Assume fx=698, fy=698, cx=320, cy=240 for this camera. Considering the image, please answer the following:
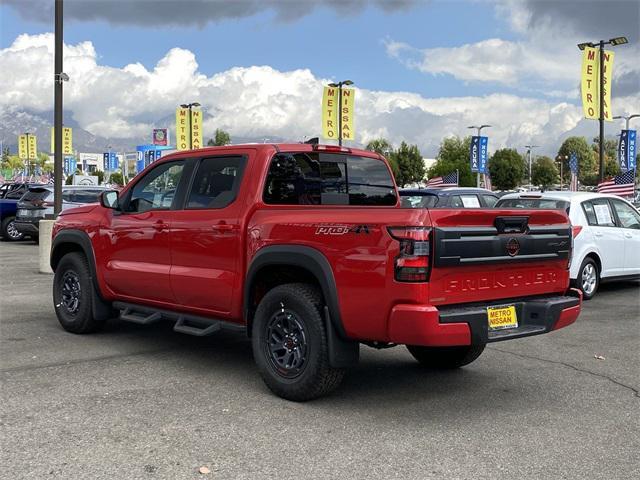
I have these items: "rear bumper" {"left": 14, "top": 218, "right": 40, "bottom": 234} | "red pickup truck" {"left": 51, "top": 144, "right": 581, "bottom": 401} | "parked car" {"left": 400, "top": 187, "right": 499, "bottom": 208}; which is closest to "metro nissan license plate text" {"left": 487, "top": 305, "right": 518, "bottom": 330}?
"red pickup truck" {"left": 51, "top": 144, "right": 581, "bottom": 401}

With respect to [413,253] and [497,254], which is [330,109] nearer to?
[497,254]

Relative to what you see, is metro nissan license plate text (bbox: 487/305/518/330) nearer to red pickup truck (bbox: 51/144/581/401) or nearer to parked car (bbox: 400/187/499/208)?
red pickup truck (bbox: 51/144/581/401)

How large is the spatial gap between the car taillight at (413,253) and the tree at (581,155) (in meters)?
117

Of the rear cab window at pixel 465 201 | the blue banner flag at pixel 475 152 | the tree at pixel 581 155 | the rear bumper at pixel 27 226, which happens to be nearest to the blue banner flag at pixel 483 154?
the blue banner flag at pixel 475 152

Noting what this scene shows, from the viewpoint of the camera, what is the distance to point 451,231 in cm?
445

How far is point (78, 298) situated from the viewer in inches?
291

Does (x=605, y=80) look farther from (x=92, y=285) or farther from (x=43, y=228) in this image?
(x=92, y=285)

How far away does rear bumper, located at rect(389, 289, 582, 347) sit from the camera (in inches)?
172

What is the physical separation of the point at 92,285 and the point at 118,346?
697mm

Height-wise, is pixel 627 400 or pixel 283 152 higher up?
pixel 283 152

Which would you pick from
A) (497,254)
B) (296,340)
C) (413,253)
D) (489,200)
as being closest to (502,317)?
(497,254)

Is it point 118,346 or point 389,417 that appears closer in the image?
point 389,417

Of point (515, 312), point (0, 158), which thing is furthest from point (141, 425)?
point (0, 158)

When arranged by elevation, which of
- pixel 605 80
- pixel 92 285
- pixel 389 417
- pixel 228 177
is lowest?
pixel 389 417
